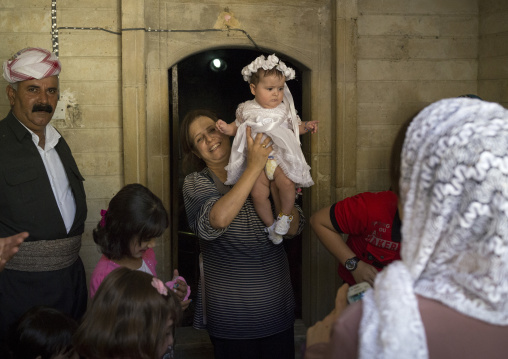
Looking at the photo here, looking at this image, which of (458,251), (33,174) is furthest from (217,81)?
(458,251)

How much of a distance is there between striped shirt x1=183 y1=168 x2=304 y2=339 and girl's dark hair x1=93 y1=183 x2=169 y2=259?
26cm

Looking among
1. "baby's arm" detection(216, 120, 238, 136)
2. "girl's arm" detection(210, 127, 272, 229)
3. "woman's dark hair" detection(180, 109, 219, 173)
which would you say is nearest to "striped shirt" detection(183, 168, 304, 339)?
"girl's arm" detection(210, 127, 272, 229)

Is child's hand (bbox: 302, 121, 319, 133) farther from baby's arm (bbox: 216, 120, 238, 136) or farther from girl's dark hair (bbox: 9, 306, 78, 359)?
girl's dark hair (bbox: 9, 306, 78, 359)

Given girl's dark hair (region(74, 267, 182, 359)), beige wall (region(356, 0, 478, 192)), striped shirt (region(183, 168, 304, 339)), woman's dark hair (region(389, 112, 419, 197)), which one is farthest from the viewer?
beige wall (region(356, 0, 478, 192))

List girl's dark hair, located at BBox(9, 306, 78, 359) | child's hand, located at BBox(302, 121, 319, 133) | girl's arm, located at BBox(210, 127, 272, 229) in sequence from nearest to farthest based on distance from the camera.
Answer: girl's dark hair, located at BBox(9, 306, 78, 359), girl's arm, located at BBox(210, 127, 272, 229), child's hand, located at BBox(302, 121, 319, 133)

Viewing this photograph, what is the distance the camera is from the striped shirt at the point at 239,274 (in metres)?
2.85

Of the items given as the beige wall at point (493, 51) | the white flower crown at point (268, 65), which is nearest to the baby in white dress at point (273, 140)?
the white flower crown at point (268, 65)

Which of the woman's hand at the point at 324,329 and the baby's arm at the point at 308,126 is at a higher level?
the baby's arm at the point at 308,126

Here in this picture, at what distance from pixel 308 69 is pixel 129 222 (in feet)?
7.06

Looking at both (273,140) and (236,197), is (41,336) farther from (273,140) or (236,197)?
(273,140)

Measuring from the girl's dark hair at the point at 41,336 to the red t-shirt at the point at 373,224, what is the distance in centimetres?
139

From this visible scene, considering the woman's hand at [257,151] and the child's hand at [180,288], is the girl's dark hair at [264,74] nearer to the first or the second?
the woman's hand at [257,151]

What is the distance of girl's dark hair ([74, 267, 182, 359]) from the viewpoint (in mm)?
1894

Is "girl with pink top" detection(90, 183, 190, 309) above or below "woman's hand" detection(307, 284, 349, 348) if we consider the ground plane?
above
